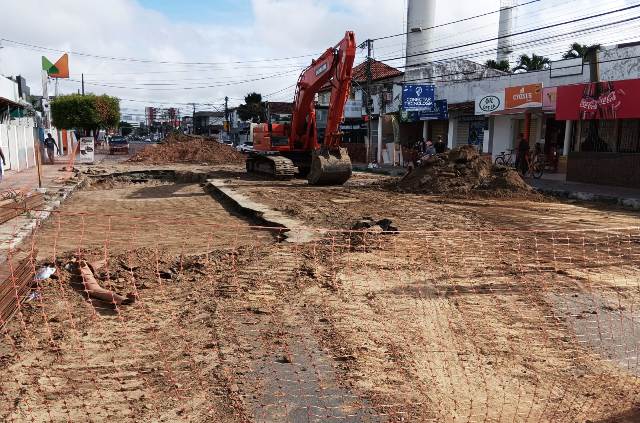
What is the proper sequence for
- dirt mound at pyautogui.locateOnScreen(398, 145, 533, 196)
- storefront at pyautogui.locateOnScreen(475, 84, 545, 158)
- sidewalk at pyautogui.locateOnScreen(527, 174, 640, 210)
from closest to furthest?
1. sidewalk at pyautogui.locateOnScreen(527, 174, 640, 210)
2. dirt mound at pyautogui.locateOnScreen(398, 145, 533, 196)
3. storefront at pyautogui.locateOnScreen(475, 84, 545, 158)

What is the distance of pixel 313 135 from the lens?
19.1 m

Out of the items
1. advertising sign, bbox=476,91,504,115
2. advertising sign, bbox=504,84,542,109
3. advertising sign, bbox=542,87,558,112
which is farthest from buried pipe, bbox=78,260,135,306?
advertising sign, bbox=476,91,504,115

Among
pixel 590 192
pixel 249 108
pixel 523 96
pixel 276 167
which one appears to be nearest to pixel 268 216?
pixel 276 167

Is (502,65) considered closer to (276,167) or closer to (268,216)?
(276,167)

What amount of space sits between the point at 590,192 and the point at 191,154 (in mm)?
25328

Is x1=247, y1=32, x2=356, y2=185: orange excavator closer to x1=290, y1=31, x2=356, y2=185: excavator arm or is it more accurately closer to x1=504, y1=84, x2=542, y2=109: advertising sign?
x1=290, y1=31, x2=356, y2=185: excavator arm

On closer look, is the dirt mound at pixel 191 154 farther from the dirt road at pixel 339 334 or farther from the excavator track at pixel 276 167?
the dirt road at pixel 339 334

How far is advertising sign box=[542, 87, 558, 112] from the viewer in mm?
21594

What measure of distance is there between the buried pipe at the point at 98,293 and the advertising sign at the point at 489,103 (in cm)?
2181

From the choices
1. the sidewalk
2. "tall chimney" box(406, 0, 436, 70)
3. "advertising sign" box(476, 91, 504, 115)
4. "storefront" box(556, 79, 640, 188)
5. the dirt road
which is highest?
"tall chimney" box(406, 0, 436, 70)

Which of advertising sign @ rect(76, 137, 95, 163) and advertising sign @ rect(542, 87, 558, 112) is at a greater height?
advertising sign @ rect(542, 87, 558, 112)

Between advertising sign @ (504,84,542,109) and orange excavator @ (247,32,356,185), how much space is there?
973cm

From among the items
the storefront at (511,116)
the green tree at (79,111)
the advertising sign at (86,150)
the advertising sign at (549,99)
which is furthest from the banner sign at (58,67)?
the advertising sign at (549,99)

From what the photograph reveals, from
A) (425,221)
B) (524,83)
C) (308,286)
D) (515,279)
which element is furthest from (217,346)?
(524,83)
